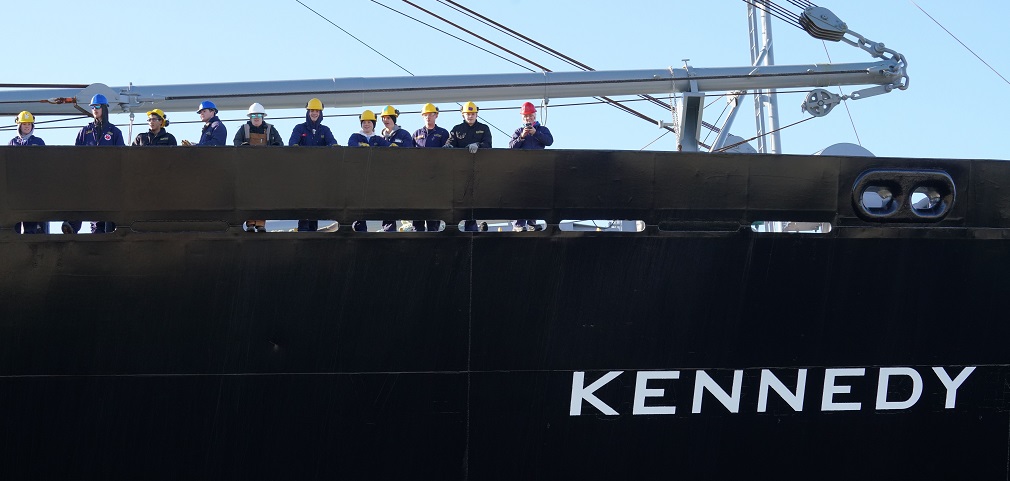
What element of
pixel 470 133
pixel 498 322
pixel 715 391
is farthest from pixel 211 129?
pixel 715 391

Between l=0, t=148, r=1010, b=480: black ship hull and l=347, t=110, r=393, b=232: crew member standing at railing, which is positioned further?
l=347, t=110, r=393, b=232: crew member standing at railing

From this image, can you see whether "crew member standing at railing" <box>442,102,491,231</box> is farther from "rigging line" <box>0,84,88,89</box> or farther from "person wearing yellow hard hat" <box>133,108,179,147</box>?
"rigging line" <box>0,84,88,89</box>

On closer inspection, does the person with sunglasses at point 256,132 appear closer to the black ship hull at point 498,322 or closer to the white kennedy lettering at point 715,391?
the black ship hull at point 498,322

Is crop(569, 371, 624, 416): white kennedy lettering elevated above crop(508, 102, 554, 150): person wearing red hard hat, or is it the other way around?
crop(508, 102, 554, 150): person wearing red hard hat

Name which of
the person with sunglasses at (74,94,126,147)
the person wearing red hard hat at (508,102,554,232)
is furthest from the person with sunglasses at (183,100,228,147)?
the person wearing red hard hat at (508,102,554,232)

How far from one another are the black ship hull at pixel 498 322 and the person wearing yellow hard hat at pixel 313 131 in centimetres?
129

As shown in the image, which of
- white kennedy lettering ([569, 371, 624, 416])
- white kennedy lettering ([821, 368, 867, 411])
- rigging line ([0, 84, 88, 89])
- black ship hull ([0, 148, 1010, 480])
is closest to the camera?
black ship hull ([0, 148, 1010, 480])

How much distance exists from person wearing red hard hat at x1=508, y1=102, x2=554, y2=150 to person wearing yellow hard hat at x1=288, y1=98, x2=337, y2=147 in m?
1.58

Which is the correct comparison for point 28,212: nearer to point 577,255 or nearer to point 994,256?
point 577,255

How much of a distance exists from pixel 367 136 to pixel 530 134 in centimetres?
144

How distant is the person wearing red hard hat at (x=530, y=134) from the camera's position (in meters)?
9.09

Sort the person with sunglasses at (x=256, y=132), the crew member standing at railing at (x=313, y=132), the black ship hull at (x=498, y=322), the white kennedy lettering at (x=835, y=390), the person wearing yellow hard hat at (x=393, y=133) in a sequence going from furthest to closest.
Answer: the person wearing yellow hard hat at (x=393, y=133)
the crew member standing at railing at (x=313, y=132)
the person with sunglasses at (x=256, y=132)
the white kennedy lettering at (x=835, y=390)
the black ship hull at (x=498, y=322)

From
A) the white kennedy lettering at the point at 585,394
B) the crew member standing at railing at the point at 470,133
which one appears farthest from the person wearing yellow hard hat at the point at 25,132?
the white kennedy lettering at the point at 585,394

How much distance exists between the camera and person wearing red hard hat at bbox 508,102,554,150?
29.8ft
